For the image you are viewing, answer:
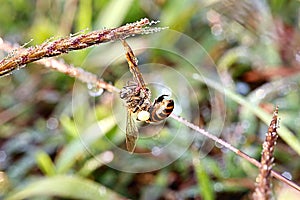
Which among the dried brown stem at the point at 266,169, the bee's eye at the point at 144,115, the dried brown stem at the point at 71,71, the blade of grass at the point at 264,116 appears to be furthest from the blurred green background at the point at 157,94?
the dried brown stem at the point at 266,169

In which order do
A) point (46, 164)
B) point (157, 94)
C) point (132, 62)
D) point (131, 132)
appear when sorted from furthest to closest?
point (157, 94) → point (46, 164) → point (131, 132) → point (132, 62)

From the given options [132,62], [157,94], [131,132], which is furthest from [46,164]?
[132,62]

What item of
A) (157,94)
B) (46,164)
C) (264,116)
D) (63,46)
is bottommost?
(63,46)

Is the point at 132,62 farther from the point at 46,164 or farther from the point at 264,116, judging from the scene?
the point at 46,164

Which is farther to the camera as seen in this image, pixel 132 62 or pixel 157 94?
pixel 157 94

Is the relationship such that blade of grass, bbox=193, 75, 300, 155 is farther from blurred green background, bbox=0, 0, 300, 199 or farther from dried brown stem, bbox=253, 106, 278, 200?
dried brown stem, bbox=253, 106, 278, 200

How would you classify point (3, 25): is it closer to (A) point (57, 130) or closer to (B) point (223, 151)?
(A) point (57, 130)

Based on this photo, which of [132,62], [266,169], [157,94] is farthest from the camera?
[157,94]

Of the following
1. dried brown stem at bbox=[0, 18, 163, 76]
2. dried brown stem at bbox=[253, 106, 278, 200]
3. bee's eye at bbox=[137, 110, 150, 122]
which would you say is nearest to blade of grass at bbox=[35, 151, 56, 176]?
bee's eye at bbox=[137, 110, 150, 122]

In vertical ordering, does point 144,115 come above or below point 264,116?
below
